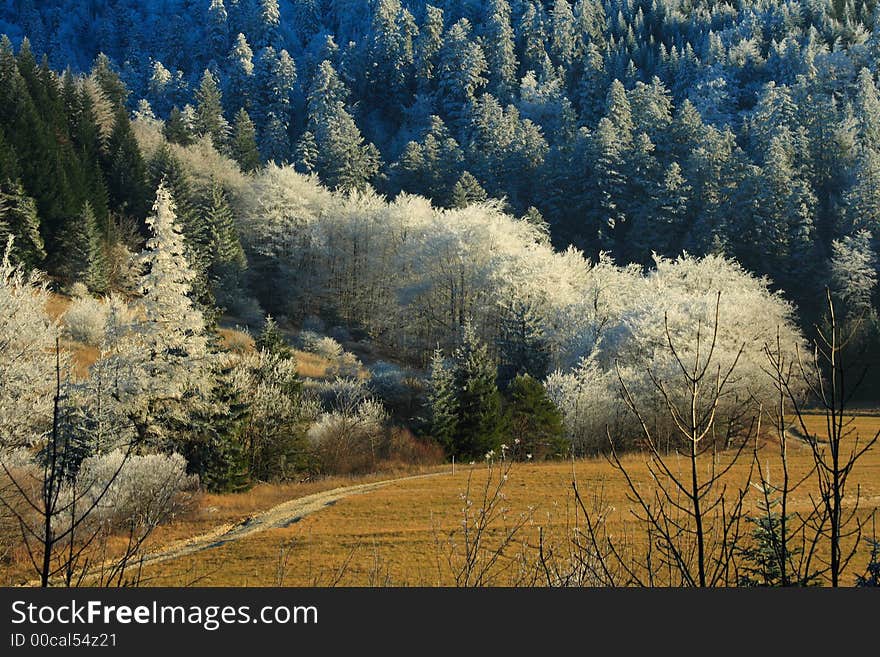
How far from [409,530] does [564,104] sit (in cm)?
9401

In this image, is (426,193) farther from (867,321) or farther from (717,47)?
(717,47)

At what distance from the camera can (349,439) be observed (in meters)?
32.8

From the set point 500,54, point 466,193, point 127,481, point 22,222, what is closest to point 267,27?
point 500,54

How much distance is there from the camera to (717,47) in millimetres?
106562

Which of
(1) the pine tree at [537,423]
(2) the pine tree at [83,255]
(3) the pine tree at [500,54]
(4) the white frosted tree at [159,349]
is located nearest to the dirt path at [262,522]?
(4) the white frosted tree at [159,349]

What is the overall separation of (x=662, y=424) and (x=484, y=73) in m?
93.9

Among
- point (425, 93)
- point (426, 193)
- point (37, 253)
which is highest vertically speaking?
point (425, 93)

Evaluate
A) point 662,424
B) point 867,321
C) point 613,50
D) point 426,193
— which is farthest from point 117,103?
point 613,50

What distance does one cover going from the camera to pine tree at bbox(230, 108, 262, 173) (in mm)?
80000

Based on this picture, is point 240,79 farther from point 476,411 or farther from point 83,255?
point 476,411

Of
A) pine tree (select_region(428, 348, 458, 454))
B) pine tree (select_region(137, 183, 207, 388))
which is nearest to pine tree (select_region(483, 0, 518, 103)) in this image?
pine tree (select_region(428, 348, 458, 454))

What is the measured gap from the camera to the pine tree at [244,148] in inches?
3150

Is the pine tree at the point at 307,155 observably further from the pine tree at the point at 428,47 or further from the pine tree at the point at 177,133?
the pine tree at the point at 428,47

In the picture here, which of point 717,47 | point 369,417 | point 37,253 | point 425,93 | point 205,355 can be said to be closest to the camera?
point 205,355
